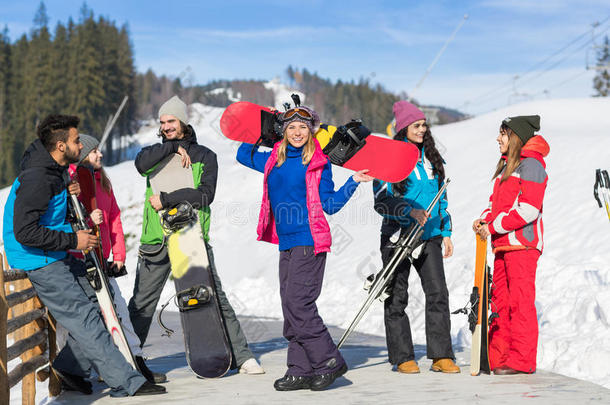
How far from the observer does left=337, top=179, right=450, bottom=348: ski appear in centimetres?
534

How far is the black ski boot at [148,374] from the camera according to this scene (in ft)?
16.4

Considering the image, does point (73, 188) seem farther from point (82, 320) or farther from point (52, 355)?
point (52, 355)

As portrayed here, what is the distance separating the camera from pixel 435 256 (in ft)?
18.2

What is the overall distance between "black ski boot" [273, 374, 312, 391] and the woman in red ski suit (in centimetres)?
157

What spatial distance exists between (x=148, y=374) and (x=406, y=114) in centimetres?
296

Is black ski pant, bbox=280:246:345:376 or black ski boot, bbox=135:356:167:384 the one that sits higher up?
black ski pant, bbox=280:246:345:376

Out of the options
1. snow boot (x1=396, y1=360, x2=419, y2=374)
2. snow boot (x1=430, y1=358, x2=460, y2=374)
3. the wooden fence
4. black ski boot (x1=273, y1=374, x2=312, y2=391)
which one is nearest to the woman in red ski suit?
snow boot (x1=430, y1=358, x2=460, y2=374)

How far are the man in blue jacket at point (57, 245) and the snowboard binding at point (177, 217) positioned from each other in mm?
788

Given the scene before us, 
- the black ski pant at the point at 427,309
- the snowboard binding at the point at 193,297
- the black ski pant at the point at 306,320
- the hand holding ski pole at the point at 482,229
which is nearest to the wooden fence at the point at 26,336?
the snowboard binding at the point at 193,297

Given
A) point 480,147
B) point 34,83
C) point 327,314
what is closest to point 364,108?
point 34,83

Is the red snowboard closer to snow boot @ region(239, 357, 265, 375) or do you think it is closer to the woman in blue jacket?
the woman in blue jacket

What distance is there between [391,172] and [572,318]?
342 cm

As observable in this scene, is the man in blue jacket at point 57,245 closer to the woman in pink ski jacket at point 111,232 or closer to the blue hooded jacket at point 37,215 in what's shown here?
the blue hooded jacket at point 37,215

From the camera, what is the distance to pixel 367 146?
5.38 metres
